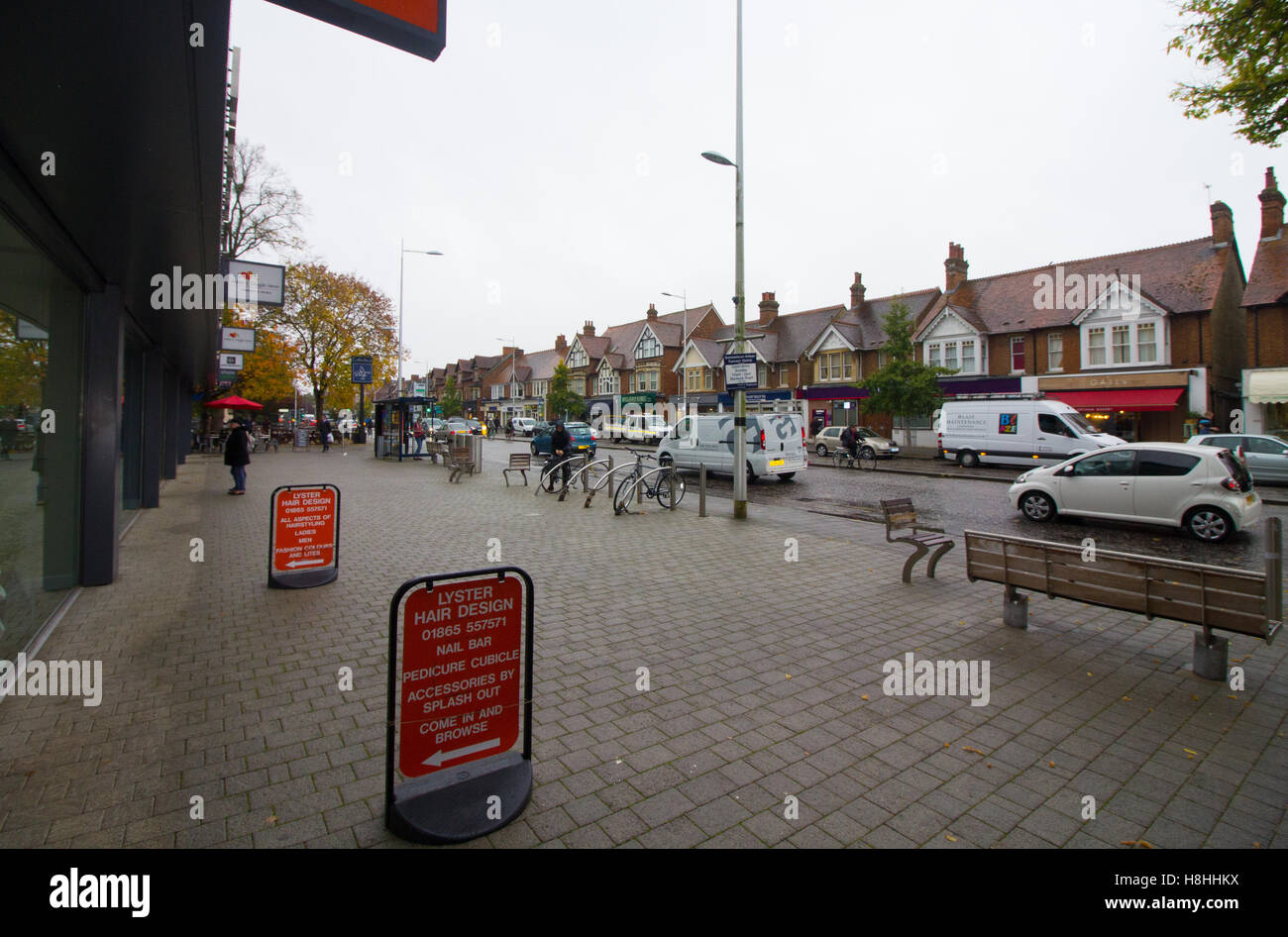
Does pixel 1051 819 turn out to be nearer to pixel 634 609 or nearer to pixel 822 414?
pixel 634 609

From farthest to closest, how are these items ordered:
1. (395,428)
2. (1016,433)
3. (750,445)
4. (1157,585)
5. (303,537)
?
(395,428) → (1016,433) → (750,445) → (303,537) → (1157,585)

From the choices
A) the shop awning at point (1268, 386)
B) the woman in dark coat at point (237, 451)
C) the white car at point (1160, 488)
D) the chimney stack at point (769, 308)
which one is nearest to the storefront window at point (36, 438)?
the woman in dark coat at point (237, 451)

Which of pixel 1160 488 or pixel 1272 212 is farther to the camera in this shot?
pixel 1272 212

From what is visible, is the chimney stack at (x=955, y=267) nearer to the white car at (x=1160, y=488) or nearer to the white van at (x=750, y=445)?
the white van at (x=750, y=445)

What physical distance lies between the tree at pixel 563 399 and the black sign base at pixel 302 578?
5478 centimetres

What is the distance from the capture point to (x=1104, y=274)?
32.3 meters

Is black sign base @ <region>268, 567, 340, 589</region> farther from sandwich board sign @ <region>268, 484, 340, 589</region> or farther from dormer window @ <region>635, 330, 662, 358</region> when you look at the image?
dormer window @ <region>635, 330, 662, 358</region>

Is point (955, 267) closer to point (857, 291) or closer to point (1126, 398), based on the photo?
point (857, 291)

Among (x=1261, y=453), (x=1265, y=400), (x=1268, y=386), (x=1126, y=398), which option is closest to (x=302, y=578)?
(x=1261, y=453)

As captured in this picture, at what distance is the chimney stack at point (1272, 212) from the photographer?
2955 centimetres

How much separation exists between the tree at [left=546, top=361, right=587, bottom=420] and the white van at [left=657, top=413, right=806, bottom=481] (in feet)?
137

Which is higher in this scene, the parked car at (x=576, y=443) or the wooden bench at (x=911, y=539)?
the parked car at (x=576, y=443)

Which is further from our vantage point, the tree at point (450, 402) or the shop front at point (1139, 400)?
the tree at point (450, 402)

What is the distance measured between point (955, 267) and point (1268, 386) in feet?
55.5
